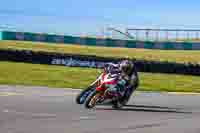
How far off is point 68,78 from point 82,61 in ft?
10.9

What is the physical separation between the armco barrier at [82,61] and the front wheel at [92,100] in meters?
14.7

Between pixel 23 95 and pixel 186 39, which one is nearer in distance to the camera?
pixel 23 95

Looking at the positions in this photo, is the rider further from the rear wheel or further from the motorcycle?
the rear wheel

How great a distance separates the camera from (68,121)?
11.2 metres

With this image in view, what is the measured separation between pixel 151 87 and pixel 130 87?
9.57 m

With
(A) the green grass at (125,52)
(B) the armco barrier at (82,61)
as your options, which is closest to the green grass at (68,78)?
(B) the armco barrier at (82,61)

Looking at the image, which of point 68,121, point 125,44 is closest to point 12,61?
point 68,121

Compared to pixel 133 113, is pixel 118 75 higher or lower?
higher

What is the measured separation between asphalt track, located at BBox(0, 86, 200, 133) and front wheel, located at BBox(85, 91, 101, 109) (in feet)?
0.58

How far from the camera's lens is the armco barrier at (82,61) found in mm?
28855

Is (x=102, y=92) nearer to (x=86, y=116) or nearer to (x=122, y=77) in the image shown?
(x=122, y=77)

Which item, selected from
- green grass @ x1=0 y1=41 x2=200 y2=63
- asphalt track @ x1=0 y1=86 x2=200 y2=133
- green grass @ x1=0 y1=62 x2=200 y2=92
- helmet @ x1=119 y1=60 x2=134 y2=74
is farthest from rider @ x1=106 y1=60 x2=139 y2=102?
green grass @ x1=0 y1=41 x2=200 y2=63

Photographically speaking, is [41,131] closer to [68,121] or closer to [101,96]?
[68,121]

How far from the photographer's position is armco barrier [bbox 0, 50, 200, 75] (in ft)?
94.7
